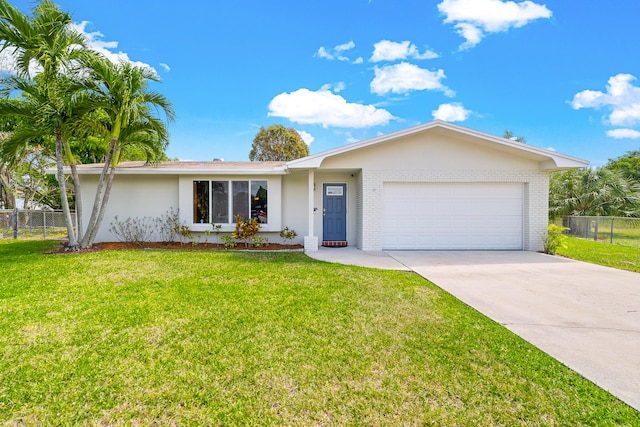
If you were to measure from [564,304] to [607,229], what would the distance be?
10.7 meters

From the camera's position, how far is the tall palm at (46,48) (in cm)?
725

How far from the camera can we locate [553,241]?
9.09m

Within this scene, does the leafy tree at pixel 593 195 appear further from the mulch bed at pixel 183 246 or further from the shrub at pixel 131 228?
the shrub at pixel 131 228

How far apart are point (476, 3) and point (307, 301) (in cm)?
1046

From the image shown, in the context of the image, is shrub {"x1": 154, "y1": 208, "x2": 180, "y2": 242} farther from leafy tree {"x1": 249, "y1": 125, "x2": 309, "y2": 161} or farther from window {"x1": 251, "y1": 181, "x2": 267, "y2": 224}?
leafy tree {"x1": 249, "y1": 125, "x2": 309, "y2": 161}

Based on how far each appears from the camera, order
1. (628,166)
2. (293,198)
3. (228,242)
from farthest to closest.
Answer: (628,166)
(293,198)
(228,242)

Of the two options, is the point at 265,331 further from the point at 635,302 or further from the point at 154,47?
the point at 154,47

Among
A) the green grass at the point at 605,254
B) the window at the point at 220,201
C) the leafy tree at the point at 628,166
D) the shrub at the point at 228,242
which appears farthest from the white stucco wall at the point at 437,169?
the leafy tree at the point at 628,166

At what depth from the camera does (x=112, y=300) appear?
14.9 feet

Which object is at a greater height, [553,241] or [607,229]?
[607,229]

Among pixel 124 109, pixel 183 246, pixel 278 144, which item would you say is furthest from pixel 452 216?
pixel 278 144

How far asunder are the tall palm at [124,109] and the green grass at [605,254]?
1229 centimetres

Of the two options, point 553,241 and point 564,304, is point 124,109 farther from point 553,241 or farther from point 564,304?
point 553,241

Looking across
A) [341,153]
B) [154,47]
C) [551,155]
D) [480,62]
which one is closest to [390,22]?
[480,62]
